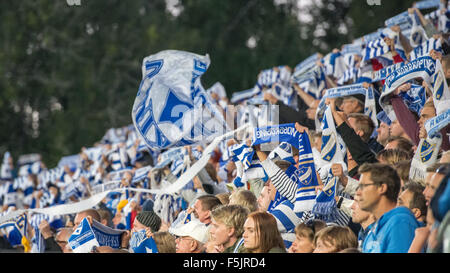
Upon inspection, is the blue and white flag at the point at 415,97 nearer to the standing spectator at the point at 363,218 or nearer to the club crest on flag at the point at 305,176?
the club crest on flag at the point at 305,176

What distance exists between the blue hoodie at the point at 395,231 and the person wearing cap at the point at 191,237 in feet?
5.98

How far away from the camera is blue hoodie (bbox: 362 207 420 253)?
3.88m

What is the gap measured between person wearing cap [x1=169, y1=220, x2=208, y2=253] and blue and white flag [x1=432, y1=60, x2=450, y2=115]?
1797 mm

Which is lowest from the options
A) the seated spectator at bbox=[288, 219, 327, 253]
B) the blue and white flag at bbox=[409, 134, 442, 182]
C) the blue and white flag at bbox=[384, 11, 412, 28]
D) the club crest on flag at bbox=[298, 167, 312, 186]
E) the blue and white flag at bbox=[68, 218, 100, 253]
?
the blue and white flag at bbox=[68, 218, 100, 253]

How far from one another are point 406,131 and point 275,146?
1.09 meters

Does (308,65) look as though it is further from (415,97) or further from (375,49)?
(415,97)

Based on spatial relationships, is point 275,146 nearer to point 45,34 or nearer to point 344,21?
point 45,34

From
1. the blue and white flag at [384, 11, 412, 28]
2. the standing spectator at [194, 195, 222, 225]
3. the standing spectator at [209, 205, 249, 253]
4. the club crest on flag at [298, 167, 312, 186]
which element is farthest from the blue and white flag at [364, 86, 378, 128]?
the standing spectator at [209, 205, 249, 253]

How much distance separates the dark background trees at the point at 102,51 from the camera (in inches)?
992

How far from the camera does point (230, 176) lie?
26.8 feet

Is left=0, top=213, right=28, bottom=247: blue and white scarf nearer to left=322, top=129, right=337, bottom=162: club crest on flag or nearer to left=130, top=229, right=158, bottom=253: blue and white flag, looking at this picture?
left=130, top=229, right=158, bottom=253: blue and white flag

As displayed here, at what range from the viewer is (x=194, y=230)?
19.0 feet

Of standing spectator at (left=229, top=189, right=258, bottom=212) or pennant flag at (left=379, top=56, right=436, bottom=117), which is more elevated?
pennant flag at (left=379, top=56, right=436, bottom=117)
